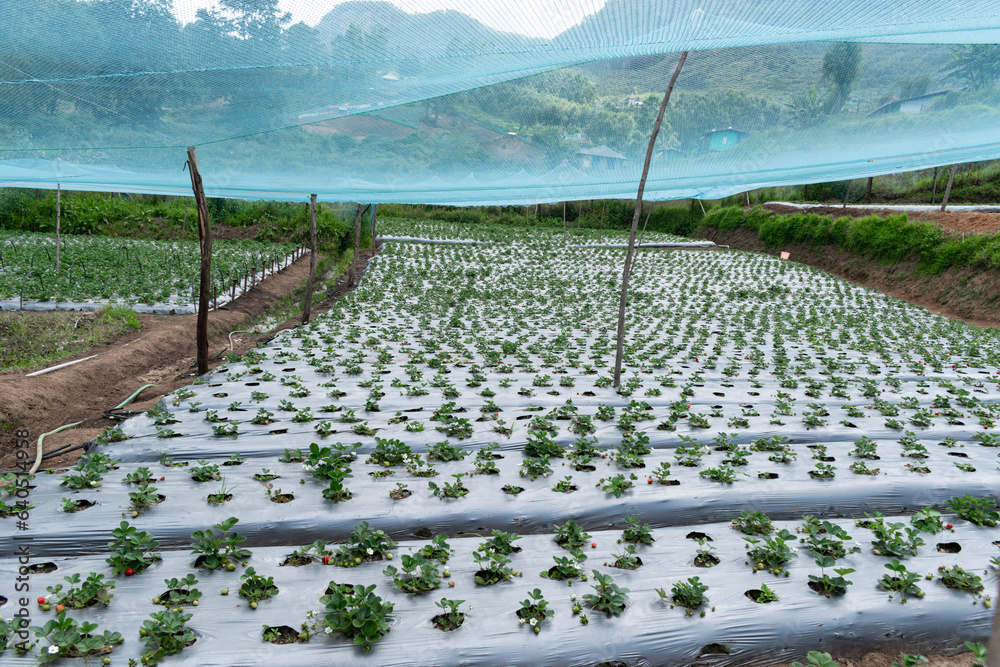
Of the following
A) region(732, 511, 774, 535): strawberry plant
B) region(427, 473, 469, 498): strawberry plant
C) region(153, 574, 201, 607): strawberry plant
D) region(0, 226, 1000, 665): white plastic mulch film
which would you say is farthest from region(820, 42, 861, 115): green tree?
region(153, 574, 201, 607): strawberry plant

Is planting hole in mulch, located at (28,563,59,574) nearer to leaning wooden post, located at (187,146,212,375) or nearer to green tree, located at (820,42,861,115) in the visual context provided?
leaning wooden post, located at (187,146,212,375)

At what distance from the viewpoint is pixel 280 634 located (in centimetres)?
211

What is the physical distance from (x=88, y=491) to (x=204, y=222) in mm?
3094

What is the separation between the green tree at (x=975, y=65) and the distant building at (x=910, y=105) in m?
0.15

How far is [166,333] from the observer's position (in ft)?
24.1

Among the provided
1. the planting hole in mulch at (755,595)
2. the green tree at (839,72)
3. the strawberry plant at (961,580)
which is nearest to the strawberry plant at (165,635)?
the planting hole in mulch at (755,595)

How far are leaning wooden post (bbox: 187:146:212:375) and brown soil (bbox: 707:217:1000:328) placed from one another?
46.8ft

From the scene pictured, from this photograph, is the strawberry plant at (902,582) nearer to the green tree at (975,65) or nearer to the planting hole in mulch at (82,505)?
the green tree at (975,65)

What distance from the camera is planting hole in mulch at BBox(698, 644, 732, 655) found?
2.15m

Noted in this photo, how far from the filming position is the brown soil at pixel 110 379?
444 cm

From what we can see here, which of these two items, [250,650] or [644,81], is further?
[644,81]

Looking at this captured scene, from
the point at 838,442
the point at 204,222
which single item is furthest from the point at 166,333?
the point at 838,442

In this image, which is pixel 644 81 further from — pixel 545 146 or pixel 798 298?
pixel 798 298

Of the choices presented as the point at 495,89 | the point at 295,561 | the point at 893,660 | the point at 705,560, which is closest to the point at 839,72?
the point at 495,89
